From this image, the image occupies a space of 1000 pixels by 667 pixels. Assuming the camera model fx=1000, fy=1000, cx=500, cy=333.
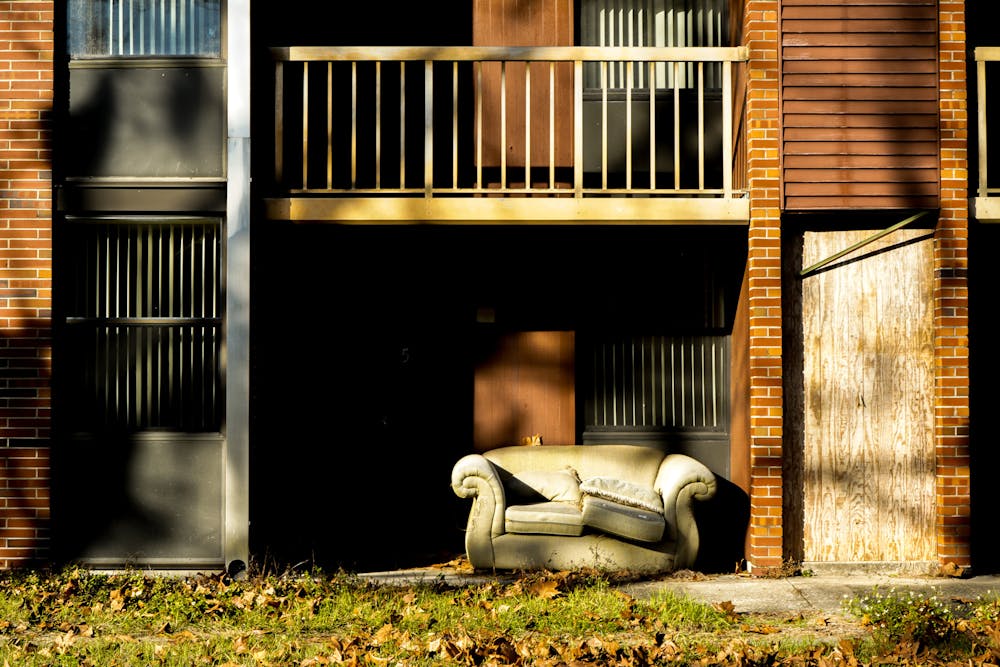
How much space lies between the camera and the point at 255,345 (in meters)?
8.00

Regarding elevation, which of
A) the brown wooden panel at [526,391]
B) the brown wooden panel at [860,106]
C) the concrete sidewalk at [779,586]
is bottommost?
the concrete sidewalk at [779,586]

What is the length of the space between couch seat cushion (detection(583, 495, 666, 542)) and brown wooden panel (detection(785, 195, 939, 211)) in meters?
2.74

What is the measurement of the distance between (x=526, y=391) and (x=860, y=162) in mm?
3553

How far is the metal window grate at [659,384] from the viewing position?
945 centimetres

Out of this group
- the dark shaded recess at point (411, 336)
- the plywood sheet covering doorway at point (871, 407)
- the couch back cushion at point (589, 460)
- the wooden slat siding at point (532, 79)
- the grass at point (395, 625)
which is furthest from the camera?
the wooden slat siding at point (532, 79)

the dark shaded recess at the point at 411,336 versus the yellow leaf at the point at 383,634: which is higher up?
the dark shaded recess at the point at 411,336

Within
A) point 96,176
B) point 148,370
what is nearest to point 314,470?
point 148,370

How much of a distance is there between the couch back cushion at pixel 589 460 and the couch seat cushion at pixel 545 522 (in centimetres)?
85

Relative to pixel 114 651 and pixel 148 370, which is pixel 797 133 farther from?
pixel 114 651

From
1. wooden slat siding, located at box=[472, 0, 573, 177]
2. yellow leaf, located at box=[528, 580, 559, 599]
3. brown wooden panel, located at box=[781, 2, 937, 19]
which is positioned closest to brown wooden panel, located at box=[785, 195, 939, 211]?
brown wooden panel, located at box=[781, 2, 937, 19]

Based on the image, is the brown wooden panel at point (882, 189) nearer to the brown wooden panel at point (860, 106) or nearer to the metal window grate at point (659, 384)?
the brown wooden panel at point (860, 106)

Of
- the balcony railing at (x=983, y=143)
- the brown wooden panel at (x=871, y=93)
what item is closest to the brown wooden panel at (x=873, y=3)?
the balcony railing at (x=983, y=143)

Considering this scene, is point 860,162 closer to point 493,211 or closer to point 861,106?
point 861,106

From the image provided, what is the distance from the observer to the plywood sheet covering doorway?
8086mm
